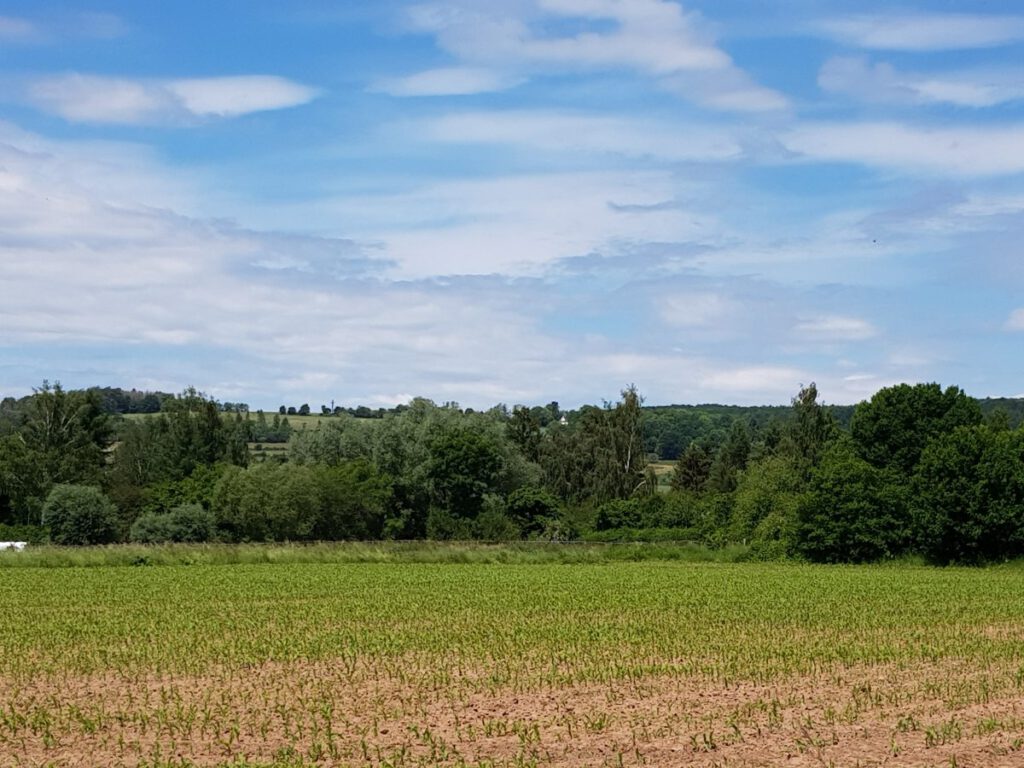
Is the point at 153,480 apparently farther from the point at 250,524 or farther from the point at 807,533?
the point at 807,533

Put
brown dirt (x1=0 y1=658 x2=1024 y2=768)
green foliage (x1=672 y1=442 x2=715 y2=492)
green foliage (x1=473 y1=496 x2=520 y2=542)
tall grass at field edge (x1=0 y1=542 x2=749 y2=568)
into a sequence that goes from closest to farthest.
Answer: brown dirt (x1=0 y1=658 x2=1024 y2=768)
tall grass at field edge (x1=0 y1=542 x2=749 y2=568)
green foliage (x1=473 y1=496 x2=520 y2=542)
green foliage (x1=672 y1=442 x2=715 y2=492)

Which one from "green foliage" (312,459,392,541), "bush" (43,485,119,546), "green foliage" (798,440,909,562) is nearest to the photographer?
"green foliage" (798,440,909,562)

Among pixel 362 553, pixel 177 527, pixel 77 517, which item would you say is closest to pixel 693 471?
pixel 177 527

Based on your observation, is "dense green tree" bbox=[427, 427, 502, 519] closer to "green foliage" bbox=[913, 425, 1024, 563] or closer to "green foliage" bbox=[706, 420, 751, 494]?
"green foliage" bbox=[706, 420, 751, 494]

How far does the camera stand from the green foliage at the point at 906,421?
71.2 m

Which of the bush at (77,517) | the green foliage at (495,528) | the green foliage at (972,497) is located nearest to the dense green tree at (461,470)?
the green foliage at (495,528)

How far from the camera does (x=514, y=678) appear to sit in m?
22.4

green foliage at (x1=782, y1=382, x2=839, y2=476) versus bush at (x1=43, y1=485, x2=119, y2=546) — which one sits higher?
green foliage at (x1=782, y1=382, x2=839, y2=476)

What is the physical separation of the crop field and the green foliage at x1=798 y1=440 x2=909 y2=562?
2332 centimetres

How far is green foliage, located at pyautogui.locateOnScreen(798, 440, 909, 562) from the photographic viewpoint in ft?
217

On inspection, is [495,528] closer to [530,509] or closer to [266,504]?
[530,509]

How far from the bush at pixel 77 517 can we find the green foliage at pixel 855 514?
52284 millimetres

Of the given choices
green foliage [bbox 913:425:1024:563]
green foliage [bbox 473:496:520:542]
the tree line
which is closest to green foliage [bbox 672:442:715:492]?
the tree line

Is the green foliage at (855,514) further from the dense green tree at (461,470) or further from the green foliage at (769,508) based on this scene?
the dense green tree at (461,470)
